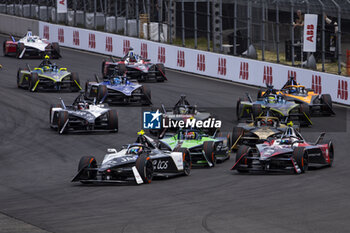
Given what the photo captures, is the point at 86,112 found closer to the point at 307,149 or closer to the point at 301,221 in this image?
the point at 307,149

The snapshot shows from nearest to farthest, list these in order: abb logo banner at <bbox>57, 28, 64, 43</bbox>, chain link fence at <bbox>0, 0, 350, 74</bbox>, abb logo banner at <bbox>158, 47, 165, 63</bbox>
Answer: chain link fence at <bbox>0, 0, 350, 74</bbox>, abb logo banner at <bbox>158, 47, 165, 63</bbox>, abb logo banner at <bbox>57, 28, 64, 43</bbox>

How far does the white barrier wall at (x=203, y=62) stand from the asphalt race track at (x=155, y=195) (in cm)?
573

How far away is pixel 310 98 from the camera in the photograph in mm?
32844

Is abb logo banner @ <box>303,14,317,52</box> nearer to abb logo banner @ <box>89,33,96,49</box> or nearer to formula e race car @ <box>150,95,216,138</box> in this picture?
formula e race car @ <box>150,95,216,138</box>

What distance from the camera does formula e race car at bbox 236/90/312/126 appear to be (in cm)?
2989

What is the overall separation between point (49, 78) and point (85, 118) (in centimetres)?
969

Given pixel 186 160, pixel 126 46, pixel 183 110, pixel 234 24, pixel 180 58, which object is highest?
pixel 234 24

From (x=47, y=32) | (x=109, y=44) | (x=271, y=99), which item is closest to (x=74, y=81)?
(x=271, y=99)

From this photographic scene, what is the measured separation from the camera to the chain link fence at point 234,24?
37.1m

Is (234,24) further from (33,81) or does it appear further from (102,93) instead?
(33,81)

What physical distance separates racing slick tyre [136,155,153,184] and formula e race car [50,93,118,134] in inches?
335

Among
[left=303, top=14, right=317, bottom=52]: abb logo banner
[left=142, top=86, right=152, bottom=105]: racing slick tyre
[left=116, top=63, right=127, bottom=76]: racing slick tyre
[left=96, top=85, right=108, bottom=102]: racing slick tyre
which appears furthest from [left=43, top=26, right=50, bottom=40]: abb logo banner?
[left=303, top=14, right=317, bottom=52]: abb logo banner

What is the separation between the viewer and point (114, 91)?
35.1 meters

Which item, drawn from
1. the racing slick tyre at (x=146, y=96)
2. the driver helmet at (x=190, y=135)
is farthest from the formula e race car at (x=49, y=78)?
the driver helmet at (x=190, y=135)
